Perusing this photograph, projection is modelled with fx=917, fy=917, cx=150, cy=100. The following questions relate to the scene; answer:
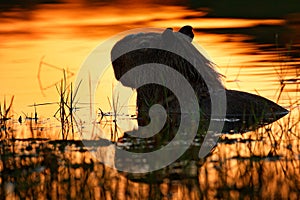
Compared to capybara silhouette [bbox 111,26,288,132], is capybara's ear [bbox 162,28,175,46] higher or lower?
higher

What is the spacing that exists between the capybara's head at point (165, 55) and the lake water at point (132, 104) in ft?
2.77

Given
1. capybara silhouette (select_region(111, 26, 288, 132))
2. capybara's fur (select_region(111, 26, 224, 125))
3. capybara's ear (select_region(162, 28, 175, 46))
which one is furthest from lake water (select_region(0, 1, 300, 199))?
capybara's ear (select_region(162, 28, 175, 46))

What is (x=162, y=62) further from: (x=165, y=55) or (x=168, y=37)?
(x=168, y=37)

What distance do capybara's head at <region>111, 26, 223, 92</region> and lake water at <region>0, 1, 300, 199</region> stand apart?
0.84 metres

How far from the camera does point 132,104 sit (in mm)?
10859

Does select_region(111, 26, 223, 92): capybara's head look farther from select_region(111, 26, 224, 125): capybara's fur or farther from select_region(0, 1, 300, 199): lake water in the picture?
select_region(0, 1, 300, 199): lake water

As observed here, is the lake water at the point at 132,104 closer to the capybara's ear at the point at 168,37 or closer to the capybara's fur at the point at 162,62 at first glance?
the capybara's fur at the point at 162,62

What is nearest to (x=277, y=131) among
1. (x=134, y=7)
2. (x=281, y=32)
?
(x=281, y=32)

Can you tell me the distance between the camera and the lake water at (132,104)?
6.36 metres

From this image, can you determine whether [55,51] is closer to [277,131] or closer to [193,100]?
[193,100]

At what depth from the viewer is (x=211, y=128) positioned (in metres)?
8.95

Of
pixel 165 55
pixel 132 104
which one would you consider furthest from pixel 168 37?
pixel 132 104

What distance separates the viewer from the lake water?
6.36m

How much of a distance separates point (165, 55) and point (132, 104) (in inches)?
42.6
